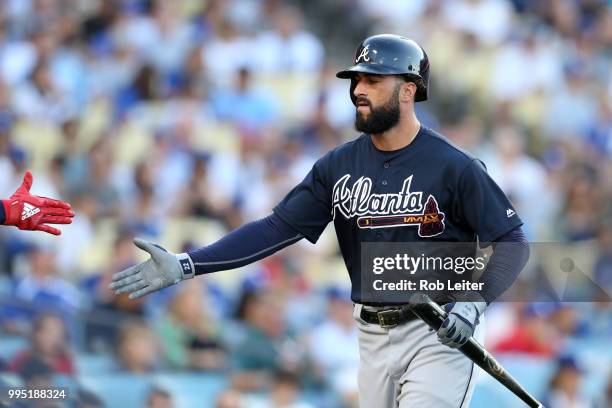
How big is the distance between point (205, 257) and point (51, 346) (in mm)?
2327

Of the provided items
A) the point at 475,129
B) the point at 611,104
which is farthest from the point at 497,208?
the point at 611,104

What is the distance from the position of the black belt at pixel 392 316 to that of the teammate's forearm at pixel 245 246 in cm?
55

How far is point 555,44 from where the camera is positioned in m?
13.5

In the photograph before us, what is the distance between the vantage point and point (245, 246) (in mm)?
5410

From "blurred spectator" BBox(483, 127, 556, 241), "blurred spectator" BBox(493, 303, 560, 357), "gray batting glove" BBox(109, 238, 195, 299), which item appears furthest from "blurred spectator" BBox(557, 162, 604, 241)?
"gray batting glove" BBox(109, 238, 195, 299)

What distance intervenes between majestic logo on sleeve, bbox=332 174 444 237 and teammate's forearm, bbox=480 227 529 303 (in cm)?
27

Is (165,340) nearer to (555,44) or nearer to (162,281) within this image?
(162,281)

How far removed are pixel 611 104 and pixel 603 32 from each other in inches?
54.2

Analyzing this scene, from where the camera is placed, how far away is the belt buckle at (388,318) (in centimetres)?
516

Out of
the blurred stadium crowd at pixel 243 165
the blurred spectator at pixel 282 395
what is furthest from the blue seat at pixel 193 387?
the blurred spectator at pixel 282 395

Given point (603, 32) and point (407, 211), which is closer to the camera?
point (407, 211)

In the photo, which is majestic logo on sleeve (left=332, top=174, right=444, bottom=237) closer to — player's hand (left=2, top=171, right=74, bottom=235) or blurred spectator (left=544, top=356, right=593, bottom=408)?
player's hand (left=2, top=171, right=74, bottom=235)

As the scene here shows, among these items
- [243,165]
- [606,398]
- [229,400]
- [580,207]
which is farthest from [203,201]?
[580,207]

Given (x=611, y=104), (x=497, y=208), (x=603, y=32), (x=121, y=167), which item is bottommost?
(x=497, y=208)
